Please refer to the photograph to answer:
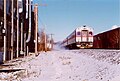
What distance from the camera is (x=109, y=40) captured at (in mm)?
35594

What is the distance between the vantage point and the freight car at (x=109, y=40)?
102 ft

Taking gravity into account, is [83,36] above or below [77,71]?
above

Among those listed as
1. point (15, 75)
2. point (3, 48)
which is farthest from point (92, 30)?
point (15, 75)

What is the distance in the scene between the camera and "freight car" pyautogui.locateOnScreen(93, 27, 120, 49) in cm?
3121

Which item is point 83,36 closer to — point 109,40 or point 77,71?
point 109,40

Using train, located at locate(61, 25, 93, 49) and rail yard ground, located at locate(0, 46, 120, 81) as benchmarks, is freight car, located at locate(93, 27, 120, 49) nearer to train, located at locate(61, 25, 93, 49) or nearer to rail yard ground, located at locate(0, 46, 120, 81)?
train, located at locate(61, 25, 93, 49)

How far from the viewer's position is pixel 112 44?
33.7 meters

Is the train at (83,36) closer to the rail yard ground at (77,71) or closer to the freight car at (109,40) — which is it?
the freight car at (109,40)

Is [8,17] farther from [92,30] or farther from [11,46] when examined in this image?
[92,30]

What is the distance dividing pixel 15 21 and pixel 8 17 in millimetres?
3491

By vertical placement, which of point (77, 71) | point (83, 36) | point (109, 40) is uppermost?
point (83, 36)

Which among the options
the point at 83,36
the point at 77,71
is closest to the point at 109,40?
the point at 83,36

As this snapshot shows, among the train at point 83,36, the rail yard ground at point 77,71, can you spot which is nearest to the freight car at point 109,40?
the train at point 83,36

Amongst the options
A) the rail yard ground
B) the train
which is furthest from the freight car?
the rail yard ground
